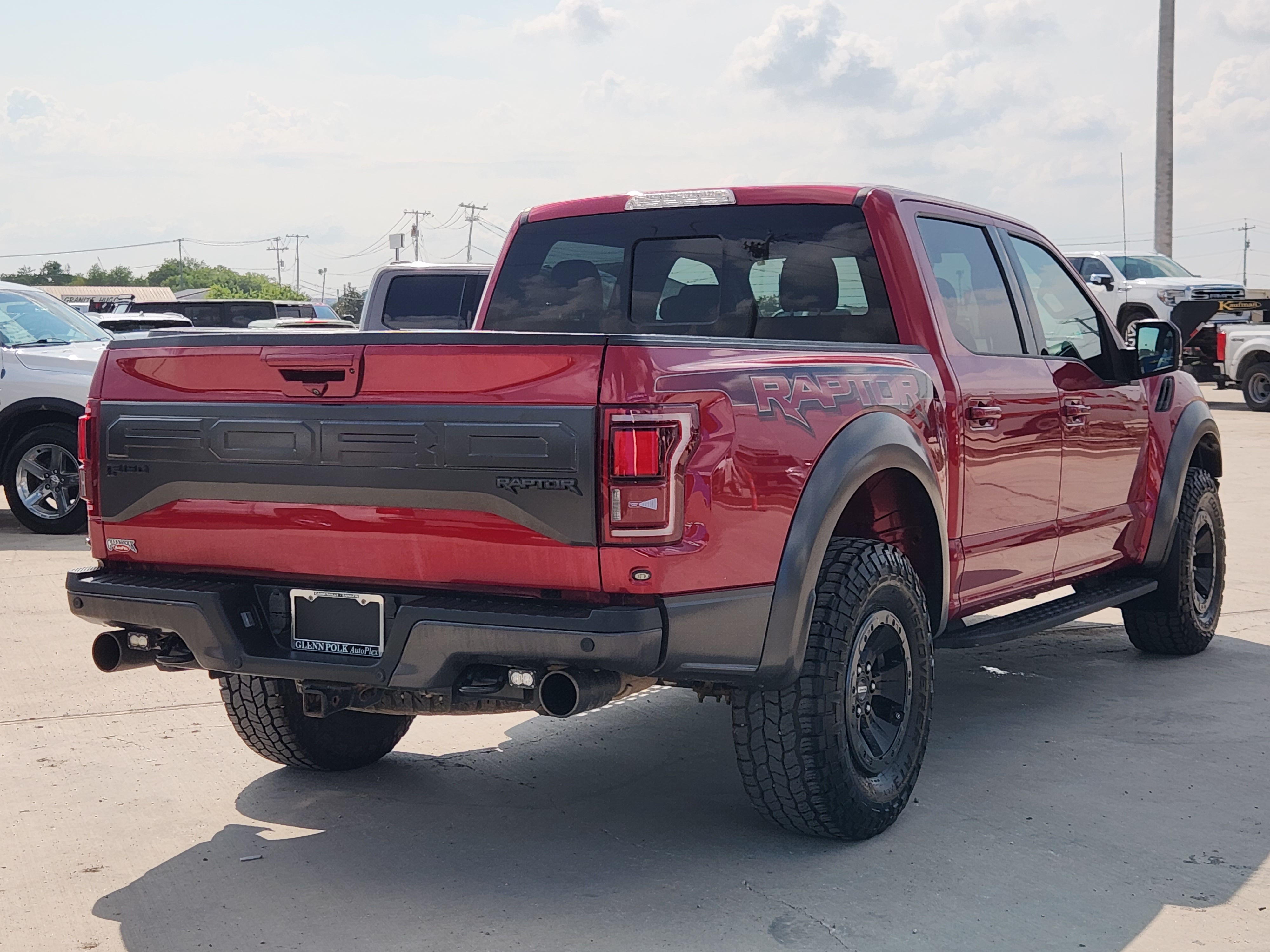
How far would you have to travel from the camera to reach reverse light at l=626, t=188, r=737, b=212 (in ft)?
Answer: 16.8

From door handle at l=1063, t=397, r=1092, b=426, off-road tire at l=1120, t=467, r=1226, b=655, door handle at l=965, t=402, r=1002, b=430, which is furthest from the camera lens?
off-road tire at l=1120, t=467, r=1226, b=655

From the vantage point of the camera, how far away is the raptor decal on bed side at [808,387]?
3.57m

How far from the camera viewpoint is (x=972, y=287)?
521 cm

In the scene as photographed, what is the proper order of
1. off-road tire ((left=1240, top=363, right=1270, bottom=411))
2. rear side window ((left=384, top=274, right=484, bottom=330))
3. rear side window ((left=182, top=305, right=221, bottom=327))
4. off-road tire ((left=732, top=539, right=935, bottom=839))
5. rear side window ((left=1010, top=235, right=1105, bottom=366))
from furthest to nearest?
rear side window ((left=182, top=305, right=221, bottom=327)) < off-road tire ((left=1240, top=363, right=1270, bottom=411)) < rear side window ((left=384, top=274, right=484, bottom=330)) < rear side window ((left=1010, top=235, right=1105, bottom=366)) < off-road tire ((left=732, top=539, right=935, bottom=839))

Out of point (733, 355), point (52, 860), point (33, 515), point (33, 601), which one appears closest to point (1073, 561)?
point (733, 355)

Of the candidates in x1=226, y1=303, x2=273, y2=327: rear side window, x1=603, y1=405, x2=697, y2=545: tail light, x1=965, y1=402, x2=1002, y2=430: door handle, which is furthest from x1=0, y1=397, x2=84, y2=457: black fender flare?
x1=226, y1=303, x2=273, y2=327: rear side window

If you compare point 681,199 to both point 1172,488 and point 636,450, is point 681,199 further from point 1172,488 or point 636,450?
point 1172,488

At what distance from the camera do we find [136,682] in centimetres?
632

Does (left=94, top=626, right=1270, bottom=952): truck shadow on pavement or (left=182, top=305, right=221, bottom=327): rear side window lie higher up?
(left=182, top=305, right=221, bottom=327): rear side window

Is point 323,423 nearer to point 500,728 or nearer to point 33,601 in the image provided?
point 500,728

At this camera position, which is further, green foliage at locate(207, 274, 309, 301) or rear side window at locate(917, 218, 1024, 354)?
green foliage at locate(207, 274, 309, 301)

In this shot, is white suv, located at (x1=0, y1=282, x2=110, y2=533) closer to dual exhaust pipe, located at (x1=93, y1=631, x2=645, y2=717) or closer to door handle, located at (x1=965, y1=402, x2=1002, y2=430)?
door handle, located at (x1=965, y1=402, x2=1002, y2=430)

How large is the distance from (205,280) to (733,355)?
152394 millimetres

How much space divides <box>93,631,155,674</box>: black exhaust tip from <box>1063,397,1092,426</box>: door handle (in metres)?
3.43
